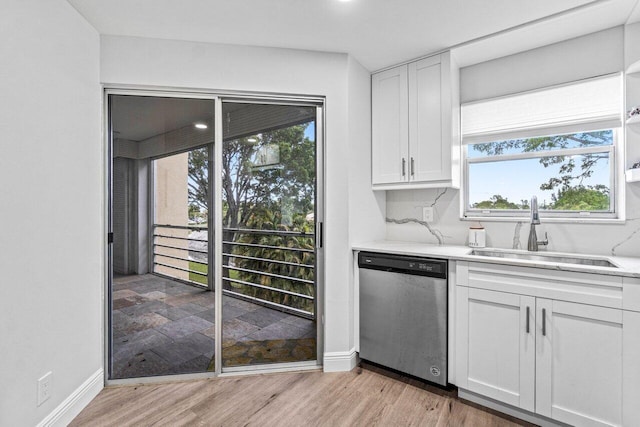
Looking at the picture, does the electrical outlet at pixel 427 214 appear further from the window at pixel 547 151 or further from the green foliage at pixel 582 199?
the green foliage at pixel 582 199

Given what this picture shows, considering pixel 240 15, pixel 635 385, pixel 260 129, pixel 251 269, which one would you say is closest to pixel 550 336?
pixel 635 385

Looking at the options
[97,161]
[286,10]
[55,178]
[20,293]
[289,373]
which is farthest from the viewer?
[289,373]

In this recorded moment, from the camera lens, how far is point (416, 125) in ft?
8.10

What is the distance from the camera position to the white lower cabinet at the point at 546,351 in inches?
61.8

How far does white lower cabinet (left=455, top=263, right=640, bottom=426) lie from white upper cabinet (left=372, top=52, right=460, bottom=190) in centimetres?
82

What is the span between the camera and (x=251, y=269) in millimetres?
2352

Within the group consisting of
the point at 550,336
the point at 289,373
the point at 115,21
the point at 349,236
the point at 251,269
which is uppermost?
the point at 115,21

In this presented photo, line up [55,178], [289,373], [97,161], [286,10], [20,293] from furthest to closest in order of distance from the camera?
[289,373], [97,161], [286,10], [55,178], [20,293]

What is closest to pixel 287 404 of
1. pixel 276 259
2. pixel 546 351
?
pixel 276 259

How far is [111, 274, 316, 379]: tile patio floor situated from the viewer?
2215 mm

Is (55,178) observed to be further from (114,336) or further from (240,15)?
(240,15)

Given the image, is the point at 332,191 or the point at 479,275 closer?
the point at 479,275

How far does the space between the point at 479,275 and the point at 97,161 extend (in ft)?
8.70

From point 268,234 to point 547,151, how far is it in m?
2.20
